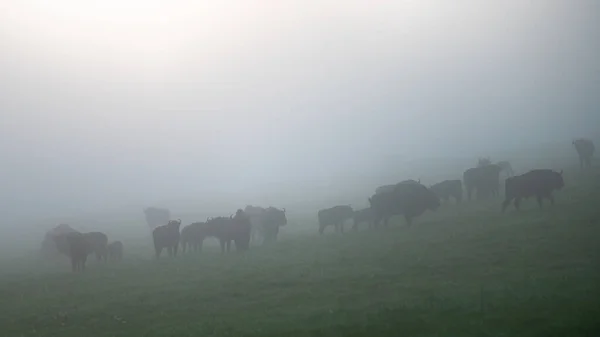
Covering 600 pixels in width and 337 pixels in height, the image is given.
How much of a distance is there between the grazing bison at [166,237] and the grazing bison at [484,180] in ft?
91.0

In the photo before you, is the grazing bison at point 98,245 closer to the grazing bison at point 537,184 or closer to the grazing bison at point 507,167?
the grazing bison at point 537,184

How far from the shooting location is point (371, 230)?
4122cm

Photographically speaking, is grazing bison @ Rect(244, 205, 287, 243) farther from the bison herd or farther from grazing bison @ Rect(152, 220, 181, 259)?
grazing bison @ Rect(152, 220, 181, 259)

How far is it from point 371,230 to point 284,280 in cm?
1715

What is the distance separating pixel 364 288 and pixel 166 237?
22526 millimetres

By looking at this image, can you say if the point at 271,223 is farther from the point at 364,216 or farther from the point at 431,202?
the point at 431,202

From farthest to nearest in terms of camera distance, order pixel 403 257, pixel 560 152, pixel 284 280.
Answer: pixel 560 152, pixel 403 257, pixel 284 280

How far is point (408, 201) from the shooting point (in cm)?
3947

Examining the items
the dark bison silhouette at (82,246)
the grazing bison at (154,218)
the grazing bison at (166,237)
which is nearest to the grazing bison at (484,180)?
the grazing bison at (166,237)

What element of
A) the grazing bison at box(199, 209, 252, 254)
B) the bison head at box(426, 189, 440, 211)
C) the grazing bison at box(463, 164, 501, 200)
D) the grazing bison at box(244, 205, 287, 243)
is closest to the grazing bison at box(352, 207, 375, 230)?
the bison head at box(426, 189, 440, 211)

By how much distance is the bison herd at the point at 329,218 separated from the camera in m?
36.3

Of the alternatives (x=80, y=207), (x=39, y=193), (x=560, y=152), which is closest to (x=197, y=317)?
(x=560, y=152)

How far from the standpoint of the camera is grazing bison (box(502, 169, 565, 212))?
3572 centimetres

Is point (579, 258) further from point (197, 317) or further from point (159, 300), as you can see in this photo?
point (159, 300)
